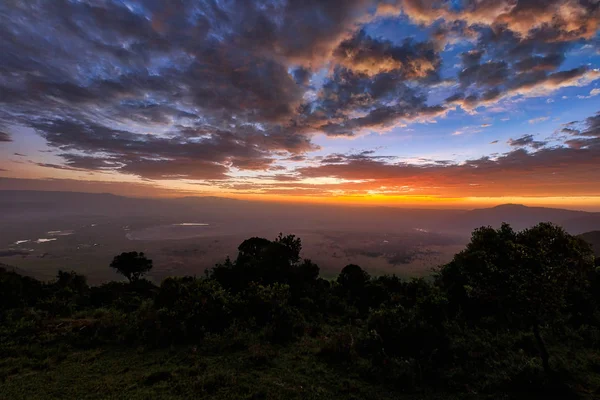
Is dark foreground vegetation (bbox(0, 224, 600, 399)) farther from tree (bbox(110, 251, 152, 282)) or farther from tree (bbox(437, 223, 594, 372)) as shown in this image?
tree (bbox(110, 251, 152, 282))

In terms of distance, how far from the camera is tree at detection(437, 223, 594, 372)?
34.9 feet

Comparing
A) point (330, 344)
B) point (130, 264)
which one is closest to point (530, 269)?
point (330, 344)

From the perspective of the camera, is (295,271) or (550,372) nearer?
(550,372)

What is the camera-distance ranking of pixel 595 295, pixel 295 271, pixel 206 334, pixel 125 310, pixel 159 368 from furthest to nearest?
pixel 295 271, pixel 595 295, pixel 125 310, pixel 206 334, pixel 159 368

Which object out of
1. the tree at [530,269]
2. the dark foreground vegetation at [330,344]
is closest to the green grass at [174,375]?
the dark foreground vegetation at [330,344]

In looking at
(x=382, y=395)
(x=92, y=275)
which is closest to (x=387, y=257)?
(x=92, y=275)

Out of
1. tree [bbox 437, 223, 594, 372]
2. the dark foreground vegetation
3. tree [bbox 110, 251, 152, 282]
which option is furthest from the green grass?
tree [bbox 110, 251, 152, 282]

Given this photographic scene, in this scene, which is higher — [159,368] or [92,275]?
[159,368]

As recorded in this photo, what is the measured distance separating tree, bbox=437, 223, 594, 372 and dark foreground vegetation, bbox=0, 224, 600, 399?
0.05 metres

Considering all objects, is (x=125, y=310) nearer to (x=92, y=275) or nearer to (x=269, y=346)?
(x=269, y=346)

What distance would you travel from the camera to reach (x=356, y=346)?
1476cm

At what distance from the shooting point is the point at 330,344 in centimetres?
1414

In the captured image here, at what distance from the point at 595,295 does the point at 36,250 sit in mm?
242131

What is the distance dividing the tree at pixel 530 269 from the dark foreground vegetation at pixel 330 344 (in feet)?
0.17
